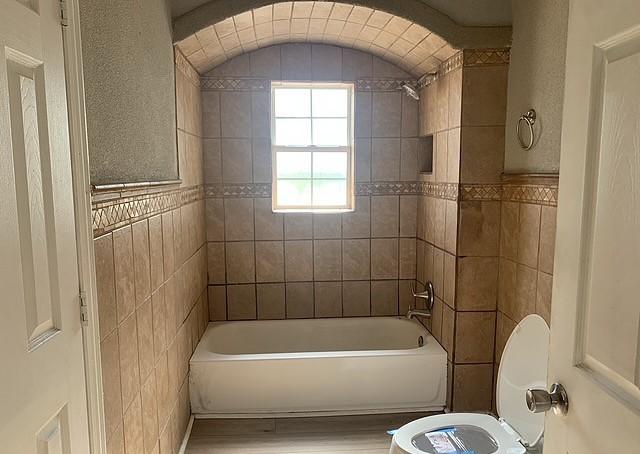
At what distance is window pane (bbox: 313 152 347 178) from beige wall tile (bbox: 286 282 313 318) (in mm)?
827

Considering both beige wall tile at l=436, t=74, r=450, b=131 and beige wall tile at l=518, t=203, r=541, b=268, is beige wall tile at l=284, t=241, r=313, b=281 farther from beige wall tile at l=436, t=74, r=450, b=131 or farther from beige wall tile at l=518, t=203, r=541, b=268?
beige wall tile at l=518, t=203, r=541, b=268

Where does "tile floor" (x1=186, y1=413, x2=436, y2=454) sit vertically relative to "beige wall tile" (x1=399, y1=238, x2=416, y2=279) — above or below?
below

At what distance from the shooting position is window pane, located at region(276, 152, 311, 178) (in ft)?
11.0

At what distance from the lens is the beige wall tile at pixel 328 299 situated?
11.1 ft

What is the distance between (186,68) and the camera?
2.68m

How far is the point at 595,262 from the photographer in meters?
0.90

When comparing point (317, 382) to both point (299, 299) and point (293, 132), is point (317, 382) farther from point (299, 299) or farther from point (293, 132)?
point (293, 132)

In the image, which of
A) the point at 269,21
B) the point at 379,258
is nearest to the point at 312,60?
the point at 269,21

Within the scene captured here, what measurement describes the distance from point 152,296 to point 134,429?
51 centimetres

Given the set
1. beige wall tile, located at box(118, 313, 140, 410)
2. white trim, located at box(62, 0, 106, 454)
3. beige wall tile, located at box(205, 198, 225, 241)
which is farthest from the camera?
beige wall tile, located at box(205, 198, 225, 241)

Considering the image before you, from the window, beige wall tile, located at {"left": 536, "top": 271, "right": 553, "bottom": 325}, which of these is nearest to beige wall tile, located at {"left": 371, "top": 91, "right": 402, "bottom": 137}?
the window

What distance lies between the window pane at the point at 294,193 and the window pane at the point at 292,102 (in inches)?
19.7

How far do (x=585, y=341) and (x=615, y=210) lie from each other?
289mm

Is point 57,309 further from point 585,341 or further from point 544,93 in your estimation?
point 544,93
